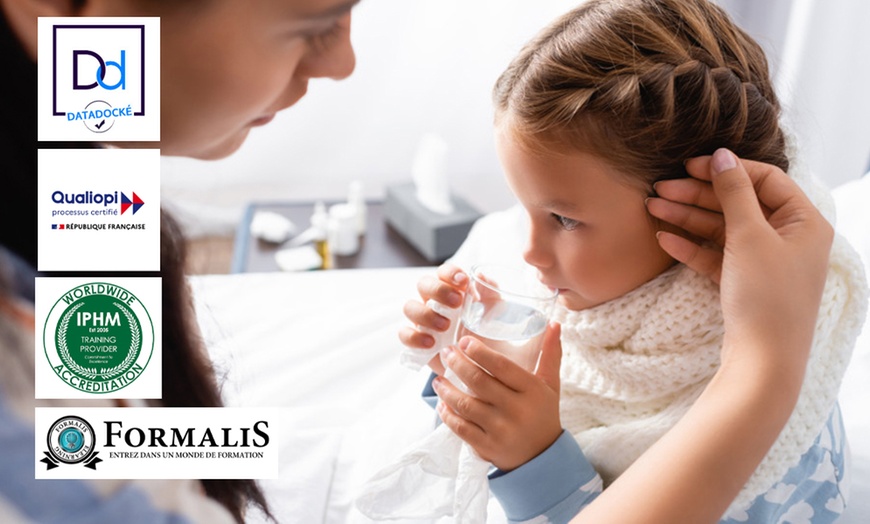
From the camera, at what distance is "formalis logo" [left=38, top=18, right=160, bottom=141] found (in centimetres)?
47

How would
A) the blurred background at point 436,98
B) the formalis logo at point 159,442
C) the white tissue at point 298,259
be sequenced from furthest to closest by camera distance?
the blurred background at point 436,98, the white tissue at point 298,259, the formalis logo at point 159,442

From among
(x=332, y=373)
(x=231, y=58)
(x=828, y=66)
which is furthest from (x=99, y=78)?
(x=828, y=66)

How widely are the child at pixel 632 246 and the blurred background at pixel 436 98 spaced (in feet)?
2.77

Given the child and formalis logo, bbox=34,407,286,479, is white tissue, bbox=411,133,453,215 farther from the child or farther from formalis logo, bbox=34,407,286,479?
formalis logo, bbox=34,407,286,479

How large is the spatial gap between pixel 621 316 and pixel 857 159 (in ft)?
3.91

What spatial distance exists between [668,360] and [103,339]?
20.0 inches

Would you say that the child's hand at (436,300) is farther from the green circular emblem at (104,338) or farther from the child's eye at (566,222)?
the green circular emblem at (104,338)

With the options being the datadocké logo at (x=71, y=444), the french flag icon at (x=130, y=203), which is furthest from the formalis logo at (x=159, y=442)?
the french flag icon at (x=130, y=203)

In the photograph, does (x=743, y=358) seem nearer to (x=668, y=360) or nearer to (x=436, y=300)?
(x=668, y=360)

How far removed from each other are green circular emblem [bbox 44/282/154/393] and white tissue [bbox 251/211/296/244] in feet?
3.43

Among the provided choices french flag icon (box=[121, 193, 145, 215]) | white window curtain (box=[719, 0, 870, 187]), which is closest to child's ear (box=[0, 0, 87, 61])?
french flag icon (box=[121, 193, 145, 215])

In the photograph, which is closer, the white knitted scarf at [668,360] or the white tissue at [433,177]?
the white knitted scarf at [668,360]

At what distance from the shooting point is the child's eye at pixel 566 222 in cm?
71

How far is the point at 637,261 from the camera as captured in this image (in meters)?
0.74
